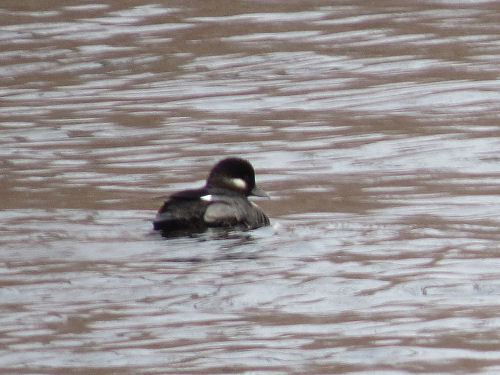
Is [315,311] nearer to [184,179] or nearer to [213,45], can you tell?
[184,179]

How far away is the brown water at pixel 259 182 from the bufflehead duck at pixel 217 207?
135 mm

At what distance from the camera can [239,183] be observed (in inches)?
377

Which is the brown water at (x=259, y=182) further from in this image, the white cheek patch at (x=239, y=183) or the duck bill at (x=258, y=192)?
the white cheek patch at (x=239, y=183)

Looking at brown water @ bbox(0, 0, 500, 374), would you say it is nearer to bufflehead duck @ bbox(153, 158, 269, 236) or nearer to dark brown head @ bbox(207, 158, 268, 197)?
bufflehead duck @ bbox(153, 158, 269, 236)

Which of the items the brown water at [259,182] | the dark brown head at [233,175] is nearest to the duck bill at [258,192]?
Answer: the dark brown head at [233,175]

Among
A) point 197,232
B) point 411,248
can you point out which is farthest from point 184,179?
point 411,248

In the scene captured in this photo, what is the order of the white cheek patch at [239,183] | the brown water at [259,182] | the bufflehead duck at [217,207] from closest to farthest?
the brown water at [259,182] → the bufflehead duck at [217,207] → the white cheek patch at [239,183]

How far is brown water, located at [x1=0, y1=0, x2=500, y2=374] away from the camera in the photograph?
668 centimetres

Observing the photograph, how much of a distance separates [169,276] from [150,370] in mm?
1707

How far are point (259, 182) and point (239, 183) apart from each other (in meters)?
1.33

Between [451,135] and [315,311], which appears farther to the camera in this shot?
[451,135]

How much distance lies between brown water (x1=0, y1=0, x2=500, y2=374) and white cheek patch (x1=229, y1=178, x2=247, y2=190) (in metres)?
0.28

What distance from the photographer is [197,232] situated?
29.4 feet

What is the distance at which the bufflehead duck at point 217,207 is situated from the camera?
8.88 metres
